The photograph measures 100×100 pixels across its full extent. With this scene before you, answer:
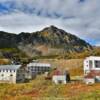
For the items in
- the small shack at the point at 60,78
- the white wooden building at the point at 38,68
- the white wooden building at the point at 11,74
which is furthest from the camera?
the white wooden building at the point at 38,68

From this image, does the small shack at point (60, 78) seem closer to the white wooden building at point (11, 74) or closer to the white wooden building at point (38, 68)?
the white wooden building at point (11, 74)

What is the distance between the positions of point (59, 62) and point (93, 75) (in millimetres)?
57132

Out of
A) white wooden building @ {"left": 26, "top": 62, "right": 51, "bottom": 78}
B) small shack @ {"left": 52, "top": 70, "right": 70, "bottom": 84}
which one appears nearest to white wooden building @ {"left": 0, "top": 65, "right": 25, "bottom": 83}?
white wooden building @ {"left": 26, "top": 62, "right": 51, "bottom": 78}

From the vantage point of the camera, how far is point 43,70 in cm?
13750

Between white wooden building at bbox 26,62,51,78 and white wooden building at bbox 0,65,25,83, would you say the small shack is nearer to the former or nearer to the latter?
white wooden building at bbox 0,65,25,83

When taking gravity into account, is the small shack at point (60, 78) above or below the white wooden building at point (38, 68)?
below

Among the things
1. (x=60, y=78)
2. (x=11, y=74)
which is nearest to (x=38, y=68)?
(x=11, y=74)

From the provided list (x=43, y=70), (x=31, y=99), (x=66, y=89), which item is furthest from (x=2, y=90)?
(x=43, y=70)

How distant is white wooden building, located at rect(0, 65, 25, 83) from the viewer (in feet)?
375

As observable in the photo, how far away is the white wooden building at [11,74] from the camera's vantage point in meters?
114

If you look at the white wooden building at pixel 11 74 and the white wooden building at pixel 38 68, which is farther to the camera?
the white wooden building at pixel 38 68

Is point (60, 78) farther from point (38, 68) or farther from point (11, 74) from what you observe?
point (38, 68)

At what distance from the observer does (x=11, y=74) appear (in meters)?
115

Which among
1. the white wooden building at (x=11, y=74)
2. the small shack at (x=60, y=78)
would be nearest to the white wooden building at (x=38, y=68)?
the white wooden building at (x=11, y=74)
